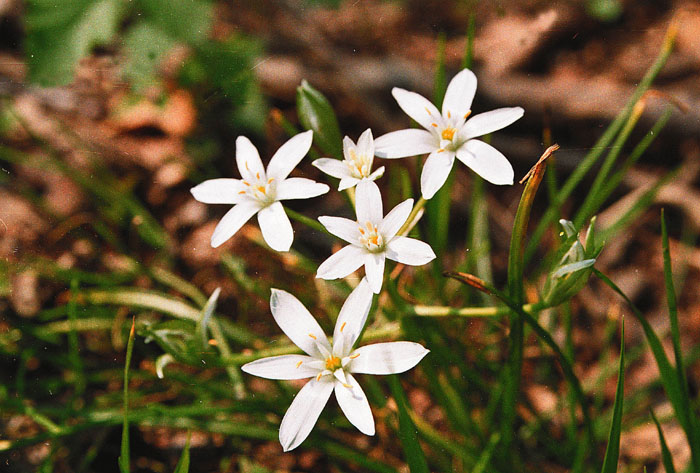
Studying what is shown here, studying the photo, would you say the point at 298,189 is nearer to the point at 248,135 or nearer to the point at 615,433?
the point at 615,433

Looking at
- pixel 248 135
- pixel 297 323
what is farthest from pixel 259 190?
pixel 248 135

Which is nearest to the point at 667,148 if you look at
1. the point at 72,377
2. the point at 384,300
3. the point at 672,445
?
the point at 672,445

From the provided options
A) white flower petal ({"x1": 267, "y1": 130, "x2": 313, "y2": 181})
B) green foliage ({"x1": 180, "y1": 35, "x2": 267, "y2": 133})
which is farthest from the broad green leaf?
white flower petal ({"x1": 267, "y1": 130, "x2": 313, "y2": 181})

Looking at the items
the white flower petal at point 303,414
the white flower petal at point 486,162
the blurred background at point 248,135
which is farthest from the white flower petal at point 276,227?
the blurred background at point 248,135

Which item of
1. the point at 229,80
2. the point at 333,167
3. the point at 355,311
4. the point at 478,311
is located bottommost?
the point at 355,311

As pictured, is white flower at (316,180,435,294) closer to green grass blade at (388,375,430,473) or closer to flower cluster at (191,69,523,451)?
flower cluster at (191,69,523,451)

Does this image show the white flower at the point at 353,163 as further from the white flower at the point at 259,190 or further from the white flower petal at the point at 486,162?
the white flower petal at the point at 486,162
